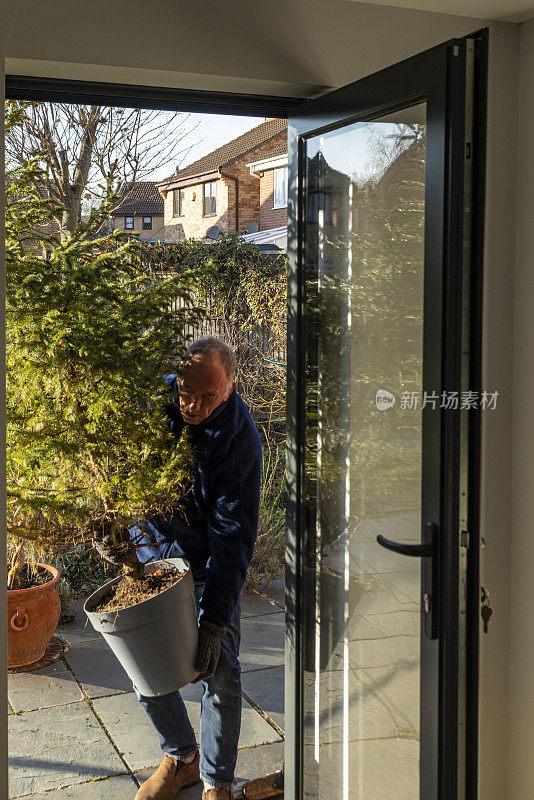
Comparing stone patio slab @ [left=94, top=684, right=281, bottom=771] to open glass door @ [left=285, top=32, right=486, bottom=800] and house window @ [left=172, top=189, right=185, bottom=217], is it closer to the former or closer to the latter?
open glass door @ [left=285, top=32, right=486, bottom=800]

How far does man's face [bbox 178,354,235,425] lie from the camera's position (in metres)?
2.44

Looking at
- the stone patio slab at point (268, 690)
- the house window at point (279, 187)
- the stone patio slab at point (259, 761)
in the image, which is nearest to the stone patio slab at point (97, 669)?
the stone patio slab at point (268, 690)

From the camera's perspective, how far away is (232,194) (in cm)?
1205

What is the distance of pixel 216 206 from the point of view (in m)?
12.1

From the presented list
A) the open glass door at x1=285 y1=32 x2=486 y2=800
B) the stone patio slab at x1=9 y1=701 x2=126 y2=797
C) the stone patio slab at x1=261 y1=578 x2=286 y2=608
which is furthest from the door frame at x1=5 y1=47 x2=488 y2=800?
the stone patio slab at x1=261 y1=578 x2=286 y2=608

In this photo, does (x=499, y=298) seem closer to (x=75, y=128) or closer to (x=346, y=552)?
(x=346, y=552)

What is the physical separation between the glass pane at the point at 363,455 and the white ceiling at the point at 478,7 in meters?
0.51

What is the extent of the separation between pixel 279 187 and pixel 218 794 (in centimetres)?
997

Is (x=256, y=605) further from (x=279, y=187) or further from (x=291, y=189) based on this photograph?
(x=279, y=187)

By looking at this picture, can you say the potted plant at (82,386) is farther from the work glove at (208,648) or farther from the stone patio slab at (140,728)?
the stone patio slab at (140,728)

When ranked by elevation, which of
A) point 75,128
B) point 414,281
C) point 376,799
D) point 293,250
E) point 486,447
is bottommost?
point 376,799

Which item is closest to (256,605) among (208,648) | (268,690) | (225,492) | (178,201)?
(268,690)

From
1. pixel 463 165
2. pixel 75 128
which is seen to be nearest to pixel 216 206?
pixel 75 128

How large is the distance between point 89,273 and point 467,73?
109cm
